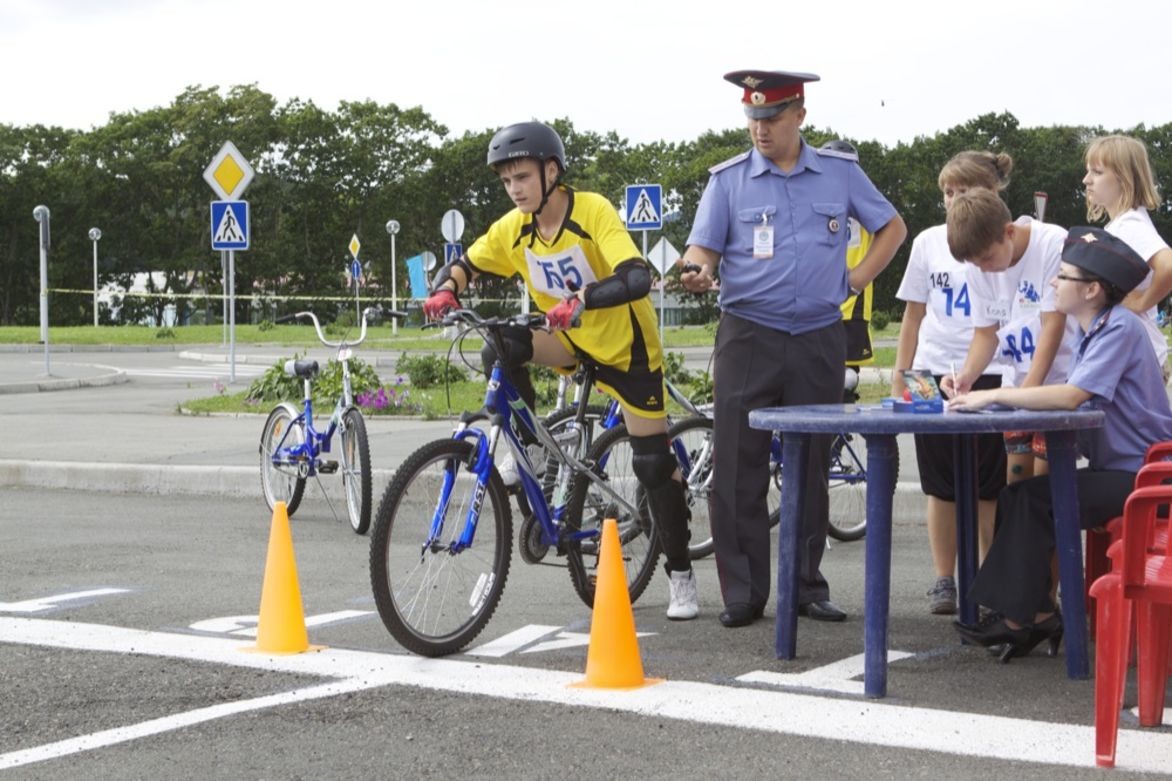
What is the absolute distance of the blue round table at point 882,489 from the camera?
5168 millimetres

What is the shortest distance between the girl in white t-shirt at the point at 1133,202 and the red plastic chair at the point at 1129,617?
1.99 metres

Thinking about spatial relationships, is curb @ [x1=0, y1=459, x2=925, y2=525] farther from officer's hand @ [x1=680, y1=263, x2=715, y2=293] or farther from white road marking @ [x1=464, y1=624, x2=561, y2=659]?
officer's hand @ [x1=680, y1=263, x2=715, y2=293]

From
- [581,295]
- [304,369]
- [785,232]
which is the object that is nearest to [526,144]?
[581,295]

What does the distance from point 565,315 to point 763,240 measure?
3.37 ft

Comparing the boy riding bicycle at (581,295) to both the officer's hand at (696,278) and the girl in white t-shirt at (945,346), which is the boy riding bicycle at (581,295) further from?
the girl in white t-shirt at (945,346)

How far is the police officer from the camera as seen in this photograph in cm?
657

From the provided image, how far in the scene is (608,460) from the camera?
22.9 ft

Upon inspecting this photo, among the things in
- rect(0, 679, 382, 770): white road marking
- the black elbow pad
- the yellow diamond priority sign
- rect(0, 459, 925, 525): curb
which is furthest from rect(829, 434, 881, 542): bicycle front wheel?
the yellow diamond priority sign

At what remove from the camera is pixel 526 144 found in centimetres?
622

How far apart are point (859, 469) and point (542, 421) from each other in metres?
3.19

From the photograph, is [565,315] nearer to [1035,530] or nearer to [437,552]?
[437,552]

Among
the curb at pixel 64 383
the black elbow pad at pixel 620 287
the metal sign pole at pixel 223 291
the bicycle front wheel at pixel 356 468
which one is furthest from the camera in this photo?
the metal sign pole at pixel 223 291

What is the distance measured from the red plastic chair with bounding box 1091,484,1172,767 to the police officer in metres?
1.97

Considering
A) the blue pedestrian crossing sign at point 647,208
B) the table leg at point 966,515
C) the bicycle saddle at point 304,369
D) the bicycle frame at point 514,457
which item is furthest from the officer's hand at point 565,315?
the blue pedestrian crossing sign at point 647,208
